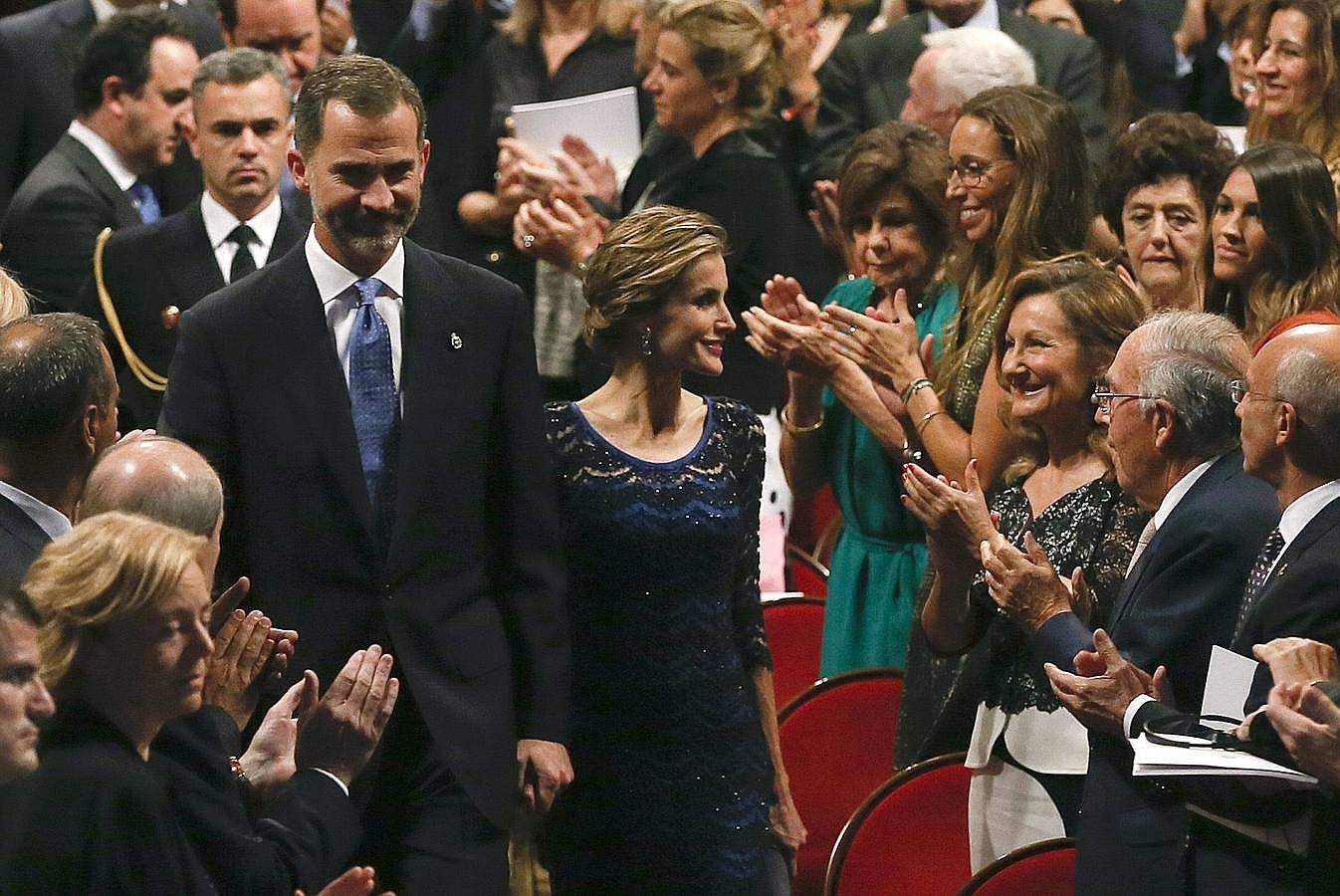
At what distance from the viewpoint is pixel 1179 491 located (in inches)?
149

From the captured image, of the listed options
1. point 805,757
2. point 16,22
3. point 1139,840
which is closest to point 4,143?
point 16,22

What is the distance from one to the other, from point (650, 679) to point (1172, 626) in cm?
105

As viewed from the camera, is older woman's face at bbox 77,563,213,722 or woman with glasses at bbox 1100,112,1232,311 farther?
woman with glasses at bbox 1100,112,1232,311

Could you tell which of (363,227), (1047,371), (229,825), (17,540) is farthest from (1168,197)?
(229,825)

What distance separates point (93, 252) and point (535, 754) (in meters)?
2.59

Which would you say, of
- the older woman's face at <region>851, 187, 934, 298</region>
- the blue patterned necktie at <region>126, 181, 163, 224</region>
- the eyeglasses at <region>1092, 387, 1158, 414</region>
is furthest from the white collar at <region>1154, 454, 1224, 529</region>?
the blue patterned necktie at <region>126, 181, 163, 224</region>

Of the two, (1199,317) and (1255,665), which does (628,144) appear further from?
(1255,665)

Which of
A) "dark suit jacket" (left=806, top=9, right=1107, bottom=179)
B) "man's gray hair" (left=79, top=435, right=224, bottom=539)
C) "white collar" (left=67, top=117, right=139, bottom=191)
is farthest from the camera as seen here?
"dark suit jacket" (left=806, top=9, right=1107, bottom=179)

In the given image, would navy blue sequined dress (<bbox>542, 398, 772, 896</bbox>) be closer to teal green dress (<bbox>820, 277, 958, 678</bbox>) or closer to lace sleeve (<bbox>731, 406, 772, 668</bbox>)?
lace sleeve (<bbox>731, 406, 772, 668</bbox>)

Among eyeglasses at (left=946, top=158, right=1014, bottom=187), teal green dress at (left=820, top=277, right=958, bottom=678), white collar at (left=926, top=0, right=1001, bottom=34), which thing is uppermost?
white collar at (left=926, top=0, right=1001, bottom=34)

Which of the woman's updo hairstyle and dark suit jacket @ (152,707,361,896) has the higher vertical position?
the woman's updo hairstyle

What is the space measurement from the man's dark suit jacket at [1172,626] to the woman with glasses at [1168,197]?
1.52 metres

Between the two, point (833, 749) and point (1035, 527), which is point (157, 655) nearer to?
point (1035, 527)

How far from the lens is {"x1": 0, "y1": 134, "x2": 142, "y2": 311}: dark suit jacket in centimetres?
588
